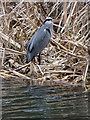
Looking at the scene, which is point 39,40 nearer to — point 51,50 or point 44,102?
point 51,50

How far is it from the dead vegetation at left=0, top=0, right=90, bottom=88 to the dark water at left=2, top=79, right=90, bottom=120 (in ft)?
2.06

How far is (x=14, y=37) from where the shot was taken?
19.1 ft

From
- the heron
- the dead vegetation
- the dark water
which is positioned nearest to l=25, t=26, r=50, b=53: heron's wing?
the heron

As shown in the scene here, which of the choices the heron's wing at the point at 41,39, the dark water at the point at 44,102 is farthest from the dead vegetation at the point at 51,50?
the dark water at the point at 44,102

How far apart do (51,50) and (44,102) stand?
2433 mm

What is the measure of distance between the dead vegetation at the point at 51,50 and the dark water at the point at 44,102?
628 mm

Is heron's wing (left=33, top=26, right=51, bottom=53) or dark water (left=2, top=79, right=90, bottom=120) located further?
heron's wing (left=33, top=26, right=51, bottom=53)

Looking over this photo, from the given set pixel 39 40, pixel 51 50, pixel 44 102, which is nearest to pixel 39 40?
pixel 39 40

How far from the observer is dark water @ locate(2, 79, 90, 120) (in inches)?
106

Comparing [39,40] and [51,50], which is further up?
[39,40]

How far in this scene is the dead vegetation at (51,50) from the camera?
183 inches

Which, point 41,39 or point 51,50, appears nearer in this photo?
point 41,39

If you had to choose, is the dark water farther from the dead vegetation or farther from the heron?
the heron

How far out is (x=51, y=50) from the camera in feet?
18.2
